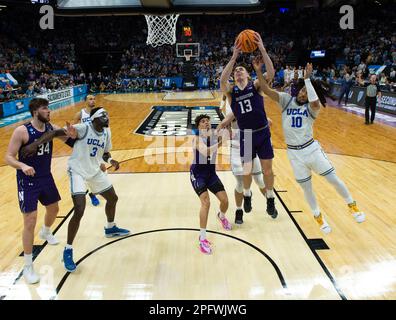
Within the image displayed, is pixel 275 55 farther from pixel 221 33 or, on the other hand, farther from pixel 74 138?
pixel 74 138

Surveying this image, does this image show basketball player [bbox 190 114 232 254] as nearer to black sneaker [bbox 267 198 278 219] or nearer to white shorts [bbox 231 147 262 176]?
white shorts [bbox 231 147 262 176]

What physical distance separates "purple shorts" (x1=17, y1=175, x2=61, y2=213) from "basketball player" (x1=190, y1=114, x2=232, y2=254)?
1.73 meters

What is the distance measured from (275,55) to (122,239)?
95.6ft

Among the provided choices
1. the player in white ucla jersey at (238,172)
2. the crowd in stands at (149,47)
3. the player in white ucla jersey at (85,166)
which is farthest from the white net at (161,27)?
the player in white ucla jersey at (85,166)

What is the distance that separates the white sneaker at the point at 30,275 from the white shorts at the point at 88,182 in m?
0.93

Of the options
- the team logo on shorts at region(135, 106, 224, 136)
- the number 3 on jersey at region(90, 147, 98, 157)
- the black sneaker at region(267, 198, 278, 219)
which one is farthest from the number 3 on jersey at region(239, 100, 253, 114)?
the team logo on shorts at region(135, 106, 224, 136)

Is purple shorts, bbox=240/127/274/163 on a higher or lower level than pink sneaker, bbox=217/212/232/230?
higher

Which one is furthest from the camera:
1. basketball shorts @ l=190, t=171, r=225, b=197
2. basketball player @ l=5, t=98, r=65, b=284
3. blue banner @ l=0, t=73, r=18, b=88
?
blue banner @ l=0, t=73, r=18, b=88

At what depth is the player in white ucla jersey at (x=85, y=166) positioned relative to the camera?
414 cm

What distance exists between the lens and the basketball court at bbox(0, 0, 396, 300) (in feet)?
12.4

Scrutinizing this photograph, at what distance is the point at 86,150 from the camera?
14.4 feet

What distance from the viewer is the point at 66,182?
7.54m
